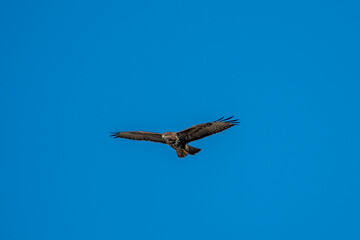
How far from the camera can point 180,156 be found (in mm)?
20609

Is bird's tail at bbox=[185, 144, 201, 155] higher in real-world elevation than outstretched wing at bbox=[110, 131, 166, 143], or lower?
lower

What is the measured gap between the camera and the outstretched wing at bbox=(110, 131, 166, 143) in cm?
2072

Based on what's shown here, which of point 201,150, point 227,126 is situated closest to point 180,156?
point 201,150

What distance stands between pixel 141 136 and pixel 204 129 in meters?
2.55

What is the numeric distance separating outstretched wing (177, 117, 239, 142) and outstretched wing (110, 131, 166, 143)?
1.12 m

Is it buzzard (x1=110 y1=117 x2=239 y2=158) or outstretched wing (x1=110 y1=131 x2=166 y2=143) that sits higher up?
Result: outstretched wing (x1=110 y1=131 x2=166 y2=143)

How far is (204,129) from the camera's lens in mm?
19500

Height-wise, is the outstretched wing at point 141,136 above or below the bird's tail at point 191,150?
above

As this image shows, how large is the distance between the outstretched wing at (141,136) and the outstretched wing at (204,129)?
44.2 inches

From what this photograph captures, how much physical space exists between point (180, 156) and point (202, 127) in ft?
5.45

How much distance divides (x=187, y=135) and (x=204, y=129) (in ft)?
1.96

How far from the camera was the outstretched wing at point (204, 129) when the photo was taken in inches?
758

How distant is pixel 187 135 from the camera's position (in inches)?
778

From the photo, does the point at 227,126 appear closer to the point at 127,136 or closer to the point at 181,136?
the point at 181,136
